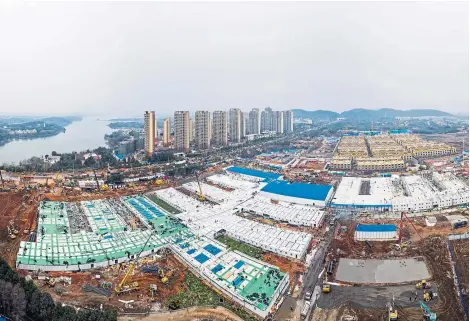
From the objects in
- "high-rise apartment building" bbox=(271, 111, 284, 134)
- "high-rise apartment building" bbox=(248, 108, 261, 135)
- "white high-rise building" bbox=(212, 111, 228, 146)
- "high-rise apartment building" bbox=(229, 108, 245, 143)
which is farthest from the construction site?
"high-rise apartment building" bbox=(271, 111, 284, 134)

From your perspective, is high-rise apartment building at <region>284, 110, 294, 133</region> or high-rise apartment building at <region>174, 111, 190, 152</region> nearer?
high-rise apartment building at <region>174, 111, 190, 152</region>

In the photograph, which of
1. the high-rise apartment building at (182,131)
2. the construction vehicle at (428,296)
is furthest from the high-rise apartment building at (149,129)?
the construction vehicle at (428,296)

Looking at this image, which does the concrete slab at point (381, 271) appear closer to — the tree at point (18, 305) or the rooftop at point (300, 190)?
the rooftop at point (300, 190)

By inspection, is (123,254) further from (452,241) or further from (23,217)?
(452,241)

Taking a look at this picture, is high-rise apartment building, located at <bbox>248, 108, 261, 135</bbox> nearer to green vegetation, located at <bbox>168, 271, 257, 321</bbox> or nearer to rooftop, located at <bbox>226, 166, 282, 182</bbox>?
rooftop, located at <bbox>226, 166, 282, 182</bbox>

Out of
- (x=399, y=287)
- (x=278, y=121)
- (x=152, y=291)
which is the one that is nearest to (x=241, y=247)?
(x=152, y=291)

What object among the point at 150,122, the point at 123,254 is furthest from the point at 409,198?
the point at 150,122
